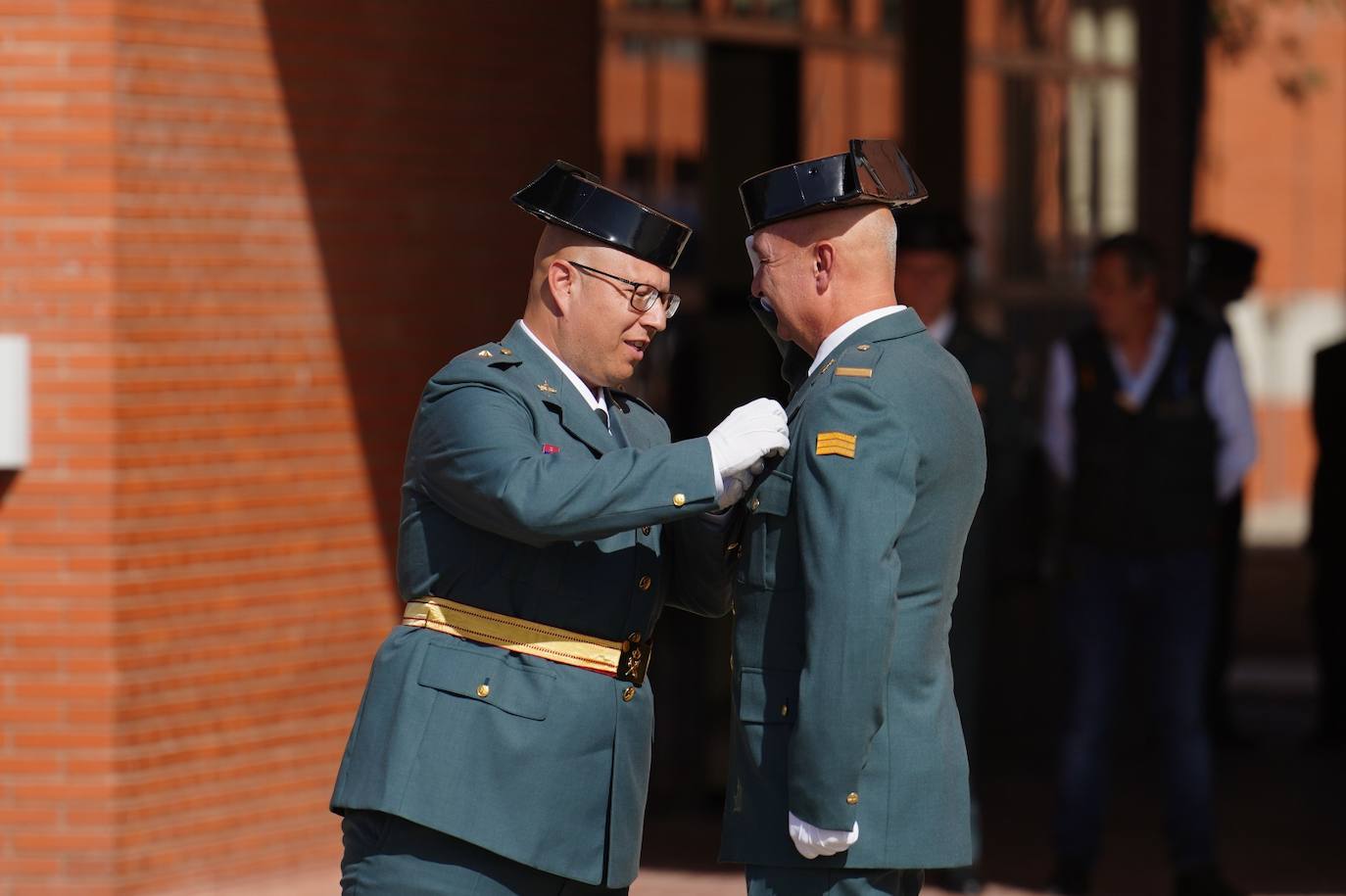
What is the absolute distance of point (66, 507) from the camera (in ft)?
18.8

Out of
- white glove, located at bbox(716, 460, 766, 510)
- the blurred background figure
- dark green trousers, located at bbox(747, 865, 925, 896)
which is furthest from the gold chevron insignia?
the blurred background figure

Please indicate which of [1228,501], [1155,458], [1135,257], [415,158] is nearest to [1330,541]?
[1228,501]

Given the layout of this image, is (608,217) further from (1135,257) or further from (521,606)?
(1135,257)

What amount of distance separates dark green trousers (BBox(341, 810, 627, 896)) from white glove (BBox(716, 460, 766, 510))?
694mm

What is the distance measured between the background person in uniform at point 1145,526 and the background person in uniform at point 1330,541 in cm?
256

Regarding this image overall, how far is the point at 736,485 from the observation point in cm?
331

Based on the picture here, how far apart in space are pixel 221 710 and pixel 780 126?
3.73 meters

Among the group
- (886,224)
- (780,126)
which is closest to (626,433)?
(886,224)

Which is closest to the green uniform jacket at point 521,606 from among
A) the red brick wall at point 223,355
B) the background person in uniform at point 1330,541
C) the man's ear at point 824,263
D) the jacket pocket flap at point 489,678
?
the jacket pocket flap at point 489,678

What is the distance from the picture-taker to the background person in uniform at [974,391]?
6312 mm

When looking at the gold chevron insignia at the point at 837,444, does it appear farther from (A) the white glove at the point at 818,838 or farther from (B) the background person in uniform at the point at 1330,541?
(B) the background person in uniform at the point at 1330,541

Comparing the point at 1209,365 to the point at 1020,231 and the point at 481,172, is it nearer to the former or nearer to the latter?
the point at 481,172

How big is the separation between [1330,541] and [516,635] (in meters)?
6.48

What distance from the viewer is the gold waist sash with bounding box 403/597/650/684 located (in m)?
3.40
